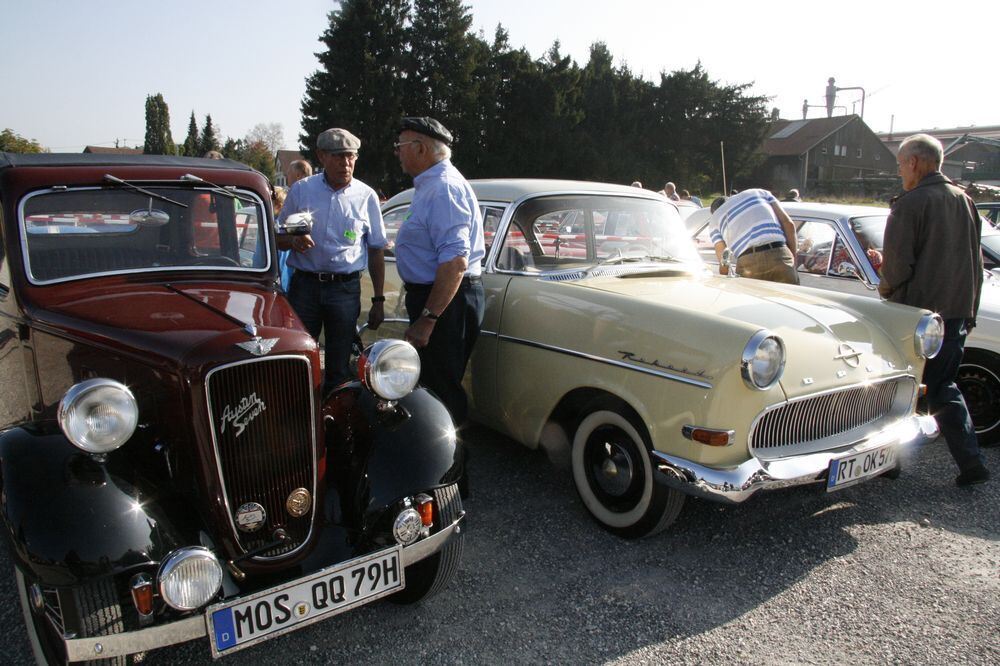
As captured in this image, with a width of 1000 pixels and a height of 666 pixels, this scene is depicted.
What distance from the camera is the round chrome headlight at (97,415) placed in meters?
2.10

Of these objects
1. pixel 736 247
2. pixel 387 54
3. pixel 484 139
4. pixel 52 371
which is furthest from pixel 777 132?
pixel 52 371

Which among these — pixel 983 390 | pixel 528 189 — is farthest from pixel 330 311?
pixel 983 390

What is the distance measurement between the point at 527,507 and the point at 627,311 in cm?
125

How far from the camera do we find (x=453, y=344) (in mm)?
3756

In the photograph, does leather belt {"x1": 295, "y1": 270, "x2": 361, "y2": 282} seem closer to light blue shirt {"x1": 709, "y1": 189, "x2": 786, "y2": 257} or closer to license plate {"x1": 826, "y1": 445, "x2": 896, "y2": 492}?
license plate {"x1": 826, "y1": 445, "x2": 896, "y2": 492}

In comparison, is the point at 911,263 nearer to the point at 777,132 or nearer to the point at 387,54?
the point at 387,54

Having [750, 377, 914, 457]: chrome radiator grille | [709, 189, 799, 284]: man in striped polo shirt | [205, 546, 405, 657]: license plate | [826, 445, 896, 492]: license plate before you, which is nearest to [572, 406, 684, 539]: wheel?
[750, 377, 914, 457]: chrome radiator grille

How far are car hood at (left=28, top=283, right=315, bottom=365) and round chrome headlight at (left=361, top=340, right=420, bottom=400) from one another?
0.29 meters

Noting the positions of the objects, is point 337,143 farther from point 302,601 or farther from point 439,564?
point 302,601

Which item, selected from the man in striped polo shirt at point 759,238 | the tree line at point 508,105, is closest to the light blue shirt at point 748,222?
the man in striped polo shirt at point 759,238

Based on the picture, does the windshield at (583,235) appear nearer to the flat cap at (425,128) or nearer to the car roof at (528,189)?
the car roof at (528,189)

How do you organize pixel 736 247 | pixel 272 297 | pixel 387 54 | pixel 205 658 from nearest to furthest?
pixel 205 658 < pixel 272 297 < pixel 736 247 < pixel 387 54

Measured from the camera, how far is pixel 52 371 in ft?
9.44

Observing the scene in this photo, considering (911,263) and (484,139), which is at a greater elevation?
(484,139)
